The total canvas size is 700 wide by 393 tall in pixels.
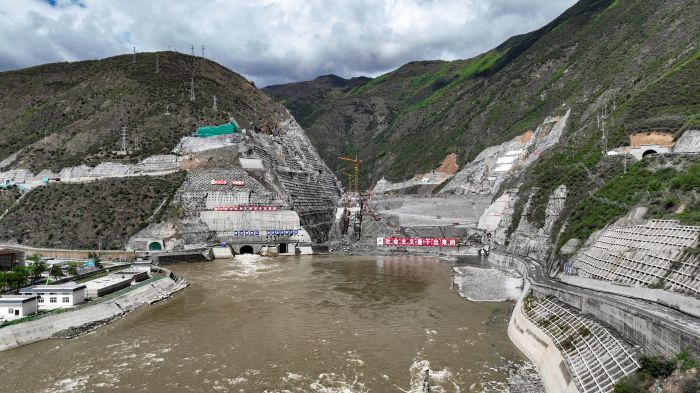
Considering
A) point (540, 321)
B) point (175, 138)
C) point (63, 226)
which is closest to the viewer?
point (540, 321)

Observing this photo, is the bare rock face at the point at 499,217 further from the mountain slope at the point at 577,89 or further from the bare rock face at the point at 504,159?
the mountain slope at the point at 577,89

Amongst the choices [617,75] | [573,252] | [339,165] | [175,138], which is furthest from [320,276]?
[339,165]

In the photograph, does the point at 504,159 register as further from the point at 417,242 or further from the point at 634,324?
the point at 634,324

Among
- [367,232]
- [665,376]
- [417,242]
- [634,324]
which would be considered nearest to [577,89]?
[417,242]

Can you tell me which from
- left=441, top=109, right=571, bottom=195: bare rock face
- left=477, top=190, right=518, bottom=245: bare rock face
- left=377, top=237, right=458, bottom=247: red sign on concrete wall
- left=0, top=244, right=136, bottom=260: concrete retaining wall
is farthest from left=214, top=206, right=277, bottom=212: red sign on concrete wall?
left=441, top=109, right=571, bottom=195: bare rock face

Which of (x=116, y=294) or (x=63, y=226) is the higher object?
(x=63, y=226)

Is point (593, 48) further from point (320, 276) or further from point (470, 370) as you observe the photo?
point (470, 370)

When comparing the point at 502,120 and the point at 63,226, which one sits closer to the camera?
the point at 63,226

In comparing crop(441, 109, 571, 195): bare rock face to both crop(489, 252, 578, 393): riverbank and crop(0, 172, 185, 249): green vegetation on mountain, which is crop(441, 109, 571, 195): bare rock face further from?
crop(0, 172, 185, 249): green vegetation on mountain
